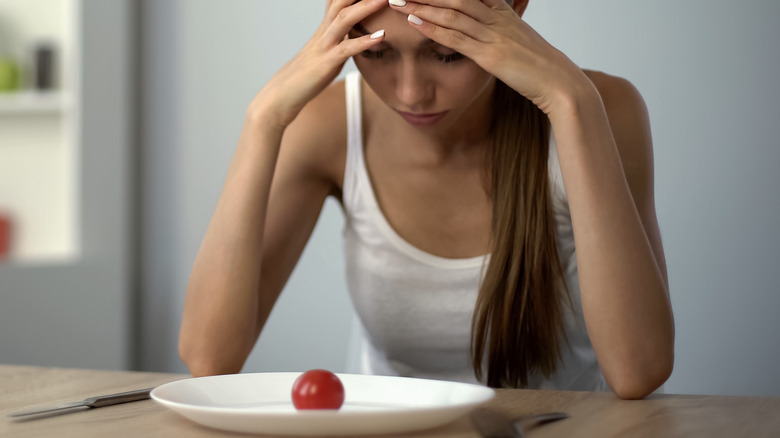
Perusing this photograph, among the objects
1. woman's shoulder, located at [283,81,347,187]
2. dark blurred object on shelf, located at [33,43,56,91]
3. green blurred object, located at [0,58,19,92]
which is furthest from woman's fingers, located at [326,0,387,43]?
green blurred object, located at [0,58,19,92]

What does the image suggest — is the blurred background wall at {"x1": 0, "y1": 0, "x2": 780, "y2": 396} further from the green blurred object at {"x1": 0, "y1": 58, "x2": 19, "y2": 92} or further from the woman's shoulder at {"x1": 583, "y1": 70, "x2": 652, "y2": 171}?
the woman's shoulder at {"x1": 583, "y1": 70, "x2": 652, "y2": 171}

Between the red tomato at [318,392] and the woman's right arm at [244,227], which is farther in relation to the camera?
the woman's right arm at [244,227]

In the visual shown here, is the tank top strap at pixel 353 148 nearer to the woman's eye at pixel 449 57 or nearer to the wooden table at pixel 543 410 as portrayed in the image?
the woman's eye at pixel 449 57

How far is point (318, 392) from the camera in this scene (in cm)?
67

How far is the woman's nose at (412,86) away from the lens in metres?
1.02

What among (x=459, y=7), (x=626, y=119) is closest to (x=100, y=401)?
(x=459, y=7)

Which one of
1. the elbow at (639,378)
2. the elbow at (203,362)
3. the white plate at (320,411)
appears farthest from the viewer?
the elbow at (203,362)

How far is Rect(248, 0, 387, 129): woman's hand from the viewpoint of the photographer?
109 cm

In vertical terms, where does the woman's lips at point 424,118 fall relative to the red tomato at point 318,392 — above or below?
above

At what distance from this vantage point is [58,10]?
2572mm

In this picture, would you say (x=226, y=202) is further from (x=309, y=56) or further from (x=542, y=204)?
(x=542, y=204)

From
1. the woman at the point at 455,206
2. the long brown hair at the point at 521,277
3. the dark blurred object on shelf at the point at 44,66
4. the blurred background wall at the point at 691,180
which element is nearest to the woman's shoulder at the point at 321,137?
the woman at the point at 455,206

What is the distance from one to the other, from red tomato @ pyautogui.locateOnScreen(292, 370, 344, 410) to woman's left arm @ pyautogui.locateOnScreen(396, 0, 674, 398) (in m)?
0.41

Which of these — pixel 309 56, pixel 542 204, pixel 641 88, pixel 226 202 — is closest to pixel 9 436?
pixel 226 202
